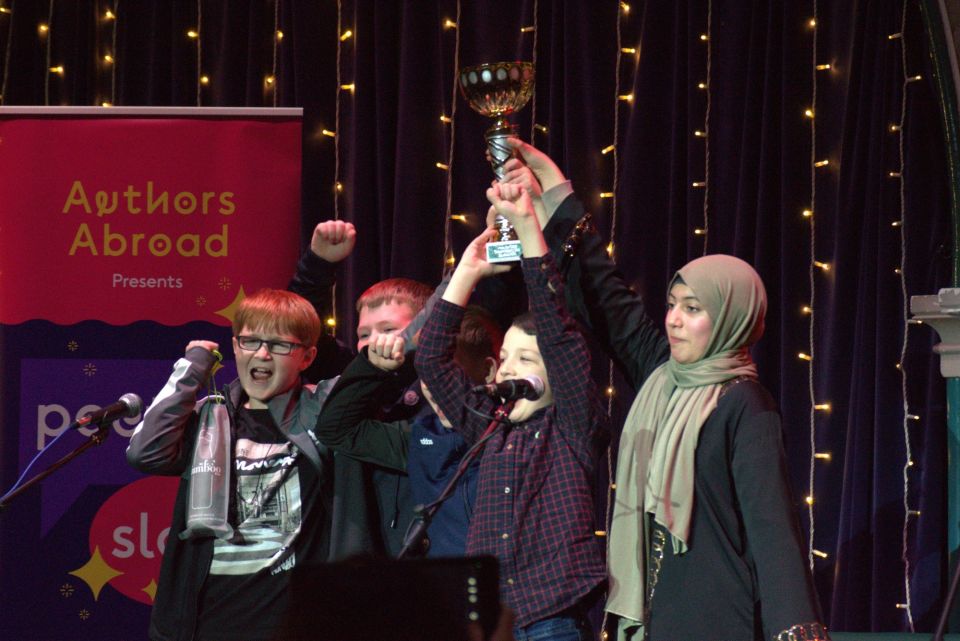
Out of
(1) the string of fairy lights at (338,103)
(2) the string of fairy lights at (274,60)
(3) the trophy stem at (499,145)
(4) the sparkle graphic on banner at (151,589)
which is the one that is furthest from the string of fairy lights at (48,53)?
(3) the trophy stem at (499,145)

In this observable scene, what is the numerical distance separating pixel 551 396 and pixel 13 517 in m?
1.87

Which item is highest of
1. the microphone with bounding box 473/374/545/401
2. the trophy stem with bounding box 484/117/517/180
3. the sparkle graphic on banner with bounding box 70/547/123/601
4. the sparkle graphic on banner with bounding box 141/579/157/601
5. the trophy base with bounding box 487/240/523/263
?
the trophy stem with bounding box 484/117/517/180

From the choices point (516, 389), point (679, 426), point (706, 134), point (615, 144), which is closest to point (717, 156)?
point (706, 134)

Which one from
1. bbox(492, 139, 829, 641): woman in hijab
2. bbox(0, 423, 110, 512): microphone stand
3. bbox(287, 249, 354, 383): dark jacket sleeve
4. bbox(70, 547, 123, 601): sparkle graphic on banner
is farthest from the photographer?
bbox(70, 547, 123, 601): sparkle graphic on banner

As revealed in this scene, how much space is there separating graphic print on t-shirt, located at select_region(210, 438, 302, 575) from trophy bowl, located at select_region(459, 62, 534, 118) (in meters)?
1.01

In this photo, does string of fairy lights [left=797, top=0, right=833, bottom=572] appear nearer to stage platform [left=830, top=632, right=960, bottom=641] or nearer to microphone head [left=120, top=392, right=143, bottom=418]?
stage platform [left=830, top=632, right=960, bottom=641]

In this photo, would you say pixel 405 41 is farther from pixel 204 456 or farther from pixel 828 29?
pixel 204 456

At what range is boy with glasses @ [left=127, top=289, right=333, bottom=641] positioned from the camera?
2941 millimetres

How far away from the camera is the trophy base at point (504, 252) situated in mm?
2783

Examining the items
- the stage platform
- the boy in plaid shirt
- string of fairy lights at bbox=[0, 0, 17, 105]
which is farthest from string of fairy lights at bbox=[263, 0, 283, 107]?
the stage platform

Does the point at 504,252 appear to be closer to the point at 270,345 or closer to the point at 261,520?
the point at 270,345

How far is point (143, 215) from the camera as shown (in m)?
3.72

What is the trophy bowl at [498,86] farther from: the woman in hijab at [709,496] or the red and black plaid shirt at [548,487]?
the woman in hijab at [709,496]

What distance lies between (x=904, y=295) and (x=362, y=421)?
6.52 ft
